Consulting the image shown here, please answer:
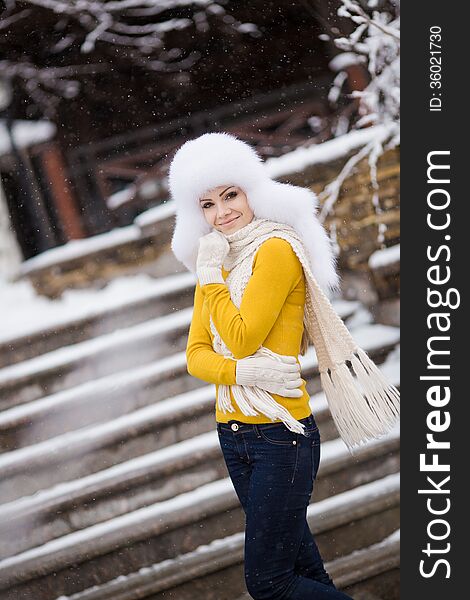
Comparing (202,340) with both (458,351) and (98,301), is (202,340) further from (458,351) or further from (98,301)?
(98,301)

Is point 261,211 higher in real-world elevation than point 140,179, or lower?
lower

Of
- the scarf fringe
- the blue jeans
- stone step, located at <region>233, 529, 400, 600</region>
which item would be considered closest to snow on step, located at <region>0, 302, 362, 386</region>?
stone step, located at <region>233, 529, 400, 600</region>

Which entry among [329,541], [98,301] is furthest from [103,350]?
[329,541]

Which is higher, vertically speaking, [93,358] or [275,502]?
[93,358]

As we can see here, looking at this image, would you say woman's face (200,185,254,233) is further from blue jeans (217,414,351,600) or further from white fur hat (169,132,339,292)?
blue jeans (217,414,351,600)

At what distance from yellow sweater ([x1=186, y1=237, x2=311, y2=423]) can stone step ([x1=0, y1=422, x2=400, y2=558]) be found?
1.18 meters

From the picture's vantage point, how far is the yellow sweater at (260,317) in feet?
5.26

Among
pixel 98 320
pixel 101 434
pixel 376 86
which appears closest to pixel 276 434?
pixel 101 434

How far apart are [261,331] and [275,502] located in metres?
0.37

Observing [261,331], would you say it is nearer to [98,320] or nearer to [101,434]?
[101,434]

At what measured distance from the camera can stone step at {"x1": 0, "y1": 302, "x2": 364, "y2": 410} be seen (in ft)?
11.3

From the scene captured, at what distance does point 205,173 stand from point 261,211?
0.50 feet

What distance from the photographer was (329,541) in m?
2.67

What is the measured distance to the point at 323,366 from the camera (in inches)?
72.7
